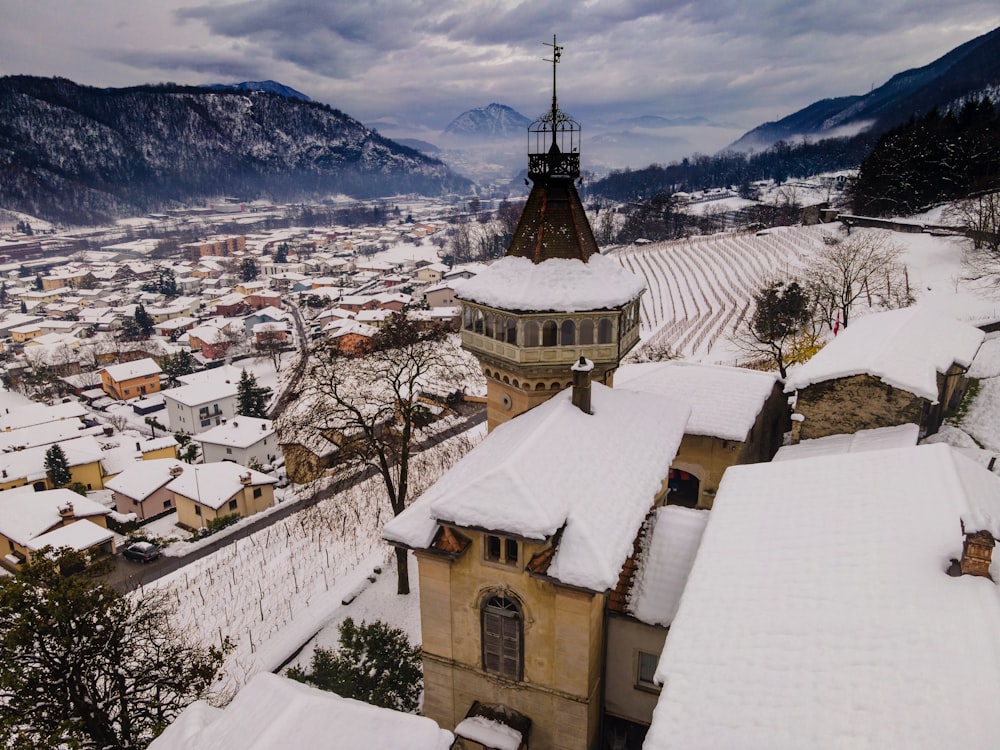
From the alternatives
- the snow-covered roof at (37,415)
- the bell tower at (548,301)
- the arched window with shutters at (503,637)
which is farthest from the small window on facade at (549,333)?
the snow-covered roof at (37,415)

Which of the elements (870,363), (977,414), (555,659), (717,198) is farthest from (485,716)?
(717,198)

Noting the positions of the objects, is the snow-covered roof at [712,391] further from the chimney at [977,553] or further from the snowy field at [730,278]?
the snowy field at [730,278]

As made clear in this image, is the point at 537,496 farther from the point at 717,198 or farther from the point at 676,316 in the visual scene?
the point at 717,198

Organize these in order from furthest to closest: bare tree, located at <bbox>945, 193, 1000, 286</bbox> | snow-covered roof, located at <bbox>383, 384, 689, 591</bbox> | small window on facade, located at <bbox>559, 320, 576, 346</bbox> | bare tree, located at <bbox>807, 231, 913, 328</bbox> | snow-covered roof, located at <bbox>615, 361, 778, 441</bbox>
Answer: bare tree, located at <bbox>945, 193, 1000, 286</bbox>
bare tree, located at <bbox>807, 231, 913, 328</bbox>
snow-covered roof, located at <bbox>615, 361, 778, 441</bbox>
small window on facade, located at <bbox>559, 320, 576, 346</bbox>
snow-covered roof, located at <bbox>383, 384, 689, 591</bbox>

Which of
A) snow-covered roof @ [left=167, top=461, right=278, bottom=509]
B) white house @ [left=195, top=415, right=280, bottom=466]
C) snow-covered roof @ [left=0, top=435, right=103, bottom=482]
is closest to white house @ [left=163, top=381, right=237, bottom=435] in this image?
white house @ [left=195, top=415, right=280, bottom=466]

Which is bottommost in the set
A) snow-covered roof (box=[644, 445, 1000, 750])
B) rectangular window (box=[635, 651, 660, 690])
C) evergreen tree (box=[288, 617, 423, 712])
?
evergreen tree (box=[288, 617, 423, 712])

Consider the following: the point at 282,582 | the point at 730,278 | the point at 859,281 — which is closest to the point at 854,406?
the point at 282,582

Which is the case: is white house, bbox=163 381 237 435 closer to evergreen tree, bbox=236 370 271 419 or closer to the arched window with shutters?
evergreen tree, bbox=236 370 271 419
